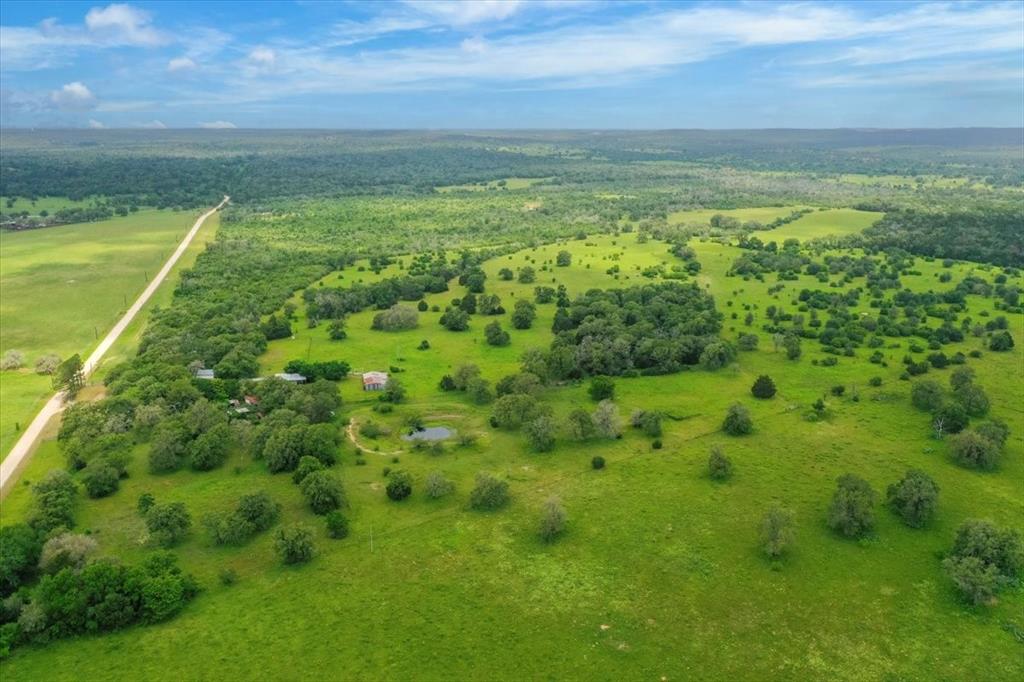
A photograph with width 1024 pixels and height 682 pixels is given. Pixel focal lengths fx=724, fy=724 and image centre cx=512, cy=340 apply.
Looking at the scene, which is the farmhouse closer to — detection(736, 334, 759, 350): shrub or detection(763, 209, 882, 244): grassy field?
detection(736, 334, 759, 350): shrub

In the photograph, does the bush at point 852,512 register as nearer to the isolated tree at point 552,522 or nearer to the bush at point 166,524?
the isolated tree at point 552,522

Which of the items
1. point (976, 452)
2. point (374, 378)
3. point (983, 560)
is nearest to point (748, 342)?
point (976, 452)

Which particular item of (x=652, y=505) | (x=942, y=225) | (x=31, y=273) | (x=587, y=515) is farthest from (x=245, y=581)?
(x=942, y=225)

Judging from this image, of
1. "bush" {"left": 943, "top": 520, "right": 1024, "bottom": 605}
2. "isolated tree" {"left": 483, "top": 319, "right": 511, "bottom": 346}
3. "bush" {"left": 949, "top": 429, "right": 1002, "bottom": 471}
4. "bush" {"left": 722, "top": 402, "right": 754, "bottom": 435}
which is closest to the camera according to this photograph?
"bush" {"left": 943, "top": 520, "right": 1024, "bottom": 605}

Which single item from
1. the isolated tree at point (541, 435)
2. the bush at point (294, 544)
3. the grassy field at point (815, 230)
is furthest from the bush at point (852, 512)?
the grassy field at point (815, 230)

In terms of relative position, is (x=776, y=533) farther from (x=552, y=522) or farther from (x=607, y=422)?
(x=607, y=422)

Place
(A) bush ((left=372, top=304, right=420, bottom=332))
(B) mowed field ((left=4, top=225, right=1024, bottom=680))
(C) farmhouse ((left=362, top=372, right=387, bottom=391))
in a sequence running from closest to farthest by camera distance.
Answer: (B) mowed field ((left=4, top=225, right=1024, bottom=680))
(C) farmhouse ((left=362, top=372, right=387, bottom=391))
(A) bush ((left=372, top=304, right=420, bottom=332))

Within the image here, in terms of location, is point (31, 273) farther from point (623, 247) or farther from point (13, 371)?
point (623, 247)

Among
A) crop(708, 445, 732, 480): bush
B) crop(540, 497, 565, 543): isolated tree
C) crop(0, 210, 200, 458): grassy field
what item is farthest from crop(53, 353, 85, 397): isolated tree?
crop(708, 445, 732, 480): bush
